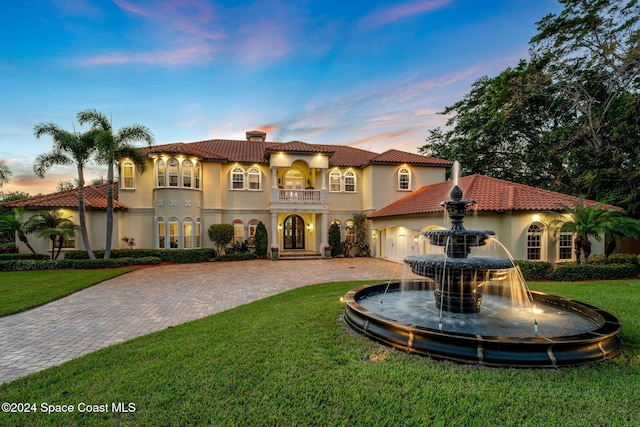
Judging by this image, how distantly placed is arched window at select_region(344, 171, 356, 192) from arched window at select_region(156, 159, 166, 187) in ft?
45.7

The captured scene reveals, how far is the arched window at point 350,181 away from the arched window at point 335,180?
0.53 metres

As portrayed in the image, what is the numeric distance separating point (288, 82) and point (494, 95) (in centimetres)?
1731

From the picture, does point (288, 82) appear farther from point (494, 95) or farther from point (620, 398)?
point (620, 398)

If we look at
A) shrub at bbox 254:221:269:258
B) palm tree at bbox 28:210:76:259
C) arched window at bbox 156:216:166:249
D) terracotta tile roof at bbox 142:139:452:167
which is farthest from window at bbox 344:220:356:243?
palm tree at bbox 28:210:76:259

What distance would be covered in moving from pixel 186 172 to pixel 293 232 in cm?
990

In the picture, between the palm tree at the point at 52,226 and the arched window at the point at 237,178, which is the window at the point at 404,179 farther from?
the palm tree at the point at 52,226

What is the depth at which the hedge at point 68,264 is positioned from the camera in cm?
1512

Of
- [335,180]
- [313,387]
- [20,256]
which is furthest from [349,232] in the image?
[20,256]

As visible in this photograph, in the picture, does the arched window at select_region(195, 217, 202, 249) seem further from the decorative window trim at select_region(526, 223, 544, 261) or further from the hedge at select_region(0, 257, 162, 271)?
the decorative window trim at select_region(526, 223, 544, 261)

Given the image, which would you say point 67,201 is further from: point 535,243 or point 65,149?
point 535,243

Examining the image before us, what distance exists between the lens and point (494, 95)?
23.0m

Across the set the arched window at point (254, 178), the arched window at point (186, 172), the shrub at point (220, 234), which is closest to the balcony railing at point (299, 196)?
the arched window at point (254, 178)

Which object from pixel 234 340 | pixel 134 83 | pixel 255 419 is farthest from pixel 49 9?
pixel 255 419

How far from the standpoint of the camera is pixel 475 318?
19.3ft
